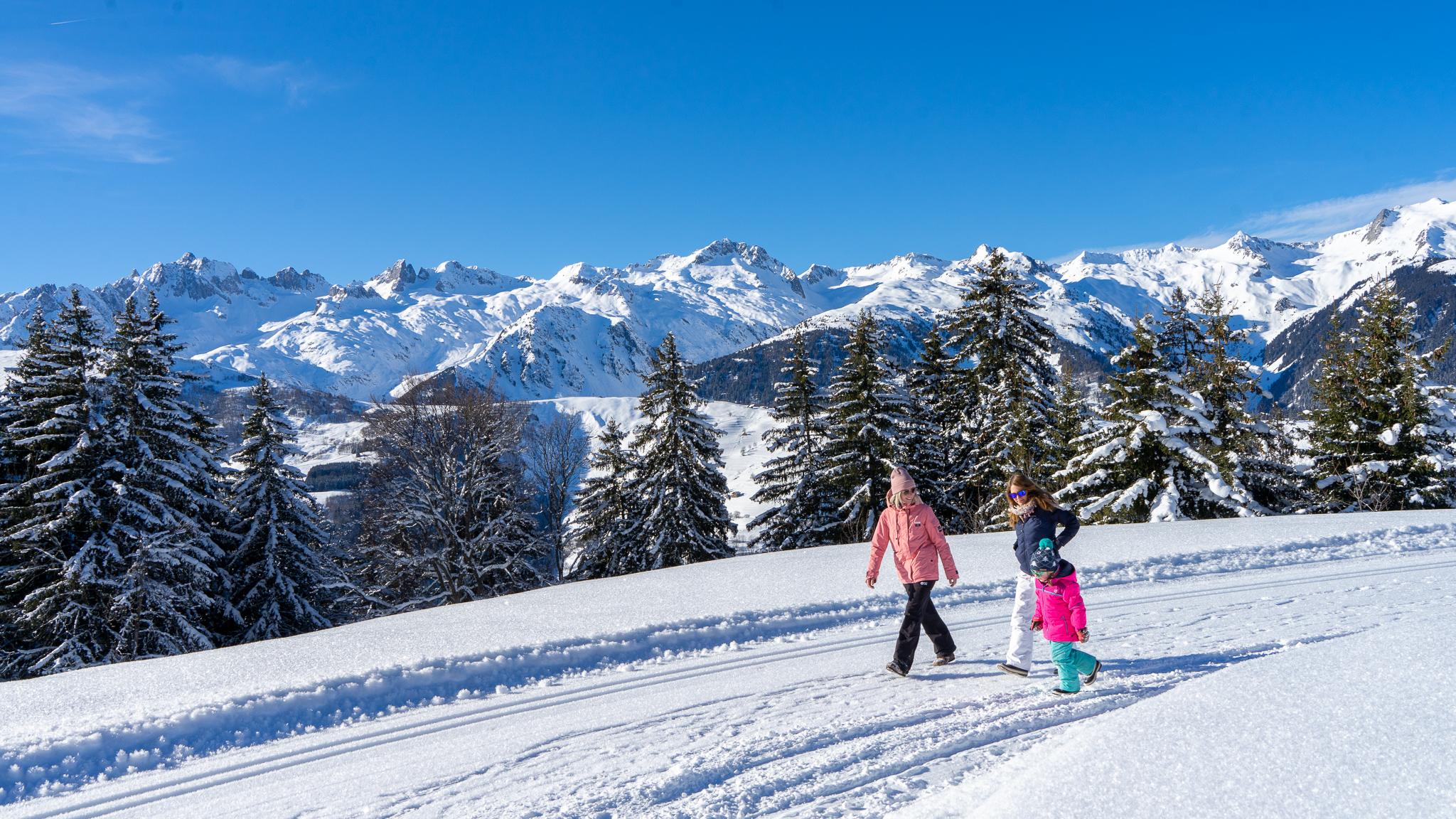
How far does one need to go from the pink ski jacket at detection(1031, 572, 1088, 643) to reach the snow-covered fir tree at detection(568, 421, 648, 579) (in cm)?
1847

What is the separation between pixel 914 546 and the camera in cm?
620

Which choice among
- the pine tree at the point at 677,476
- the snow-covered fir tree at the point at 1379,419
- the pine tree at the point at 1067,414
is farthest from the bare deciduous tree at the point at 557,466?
the snow-covered fir tree at the point at 1379,419

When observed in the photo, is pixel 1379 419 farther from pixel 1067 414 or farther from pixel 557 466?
pixel 557 466

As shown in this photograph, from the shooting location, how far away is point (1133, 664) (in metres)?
6.06

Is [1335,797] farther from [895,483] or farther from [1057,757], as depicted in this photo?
[895,483]

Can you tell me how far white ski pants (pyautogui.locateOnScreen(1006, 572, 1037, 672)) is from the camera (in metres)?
5.79

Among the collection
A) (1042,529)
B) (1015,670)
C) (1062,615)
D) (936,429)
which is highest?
(936,429)

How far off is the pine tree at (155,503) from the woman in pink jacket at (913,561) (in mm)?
16299

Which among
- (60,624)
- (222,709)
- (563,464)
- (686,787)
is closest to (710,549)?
(563,464)

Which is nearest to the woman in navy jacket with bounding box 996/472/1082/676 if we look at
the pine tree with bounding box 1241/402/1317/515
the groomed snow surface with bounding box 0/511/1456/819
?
the groomed snow surface with bounding box 0/511/1456/819

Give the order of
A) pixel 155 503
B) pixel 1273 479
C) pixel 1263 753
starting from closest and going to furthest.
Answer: pixel 1263 753
pixel 155 503
pixel 1273 479

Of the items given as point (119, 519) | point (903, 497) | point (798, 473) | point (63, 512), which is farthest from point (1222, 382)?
point (63, 512)

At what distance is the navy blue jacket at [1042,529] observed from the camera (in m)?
5.46

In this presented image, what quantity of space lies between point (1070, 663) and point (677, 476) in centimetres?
1781
